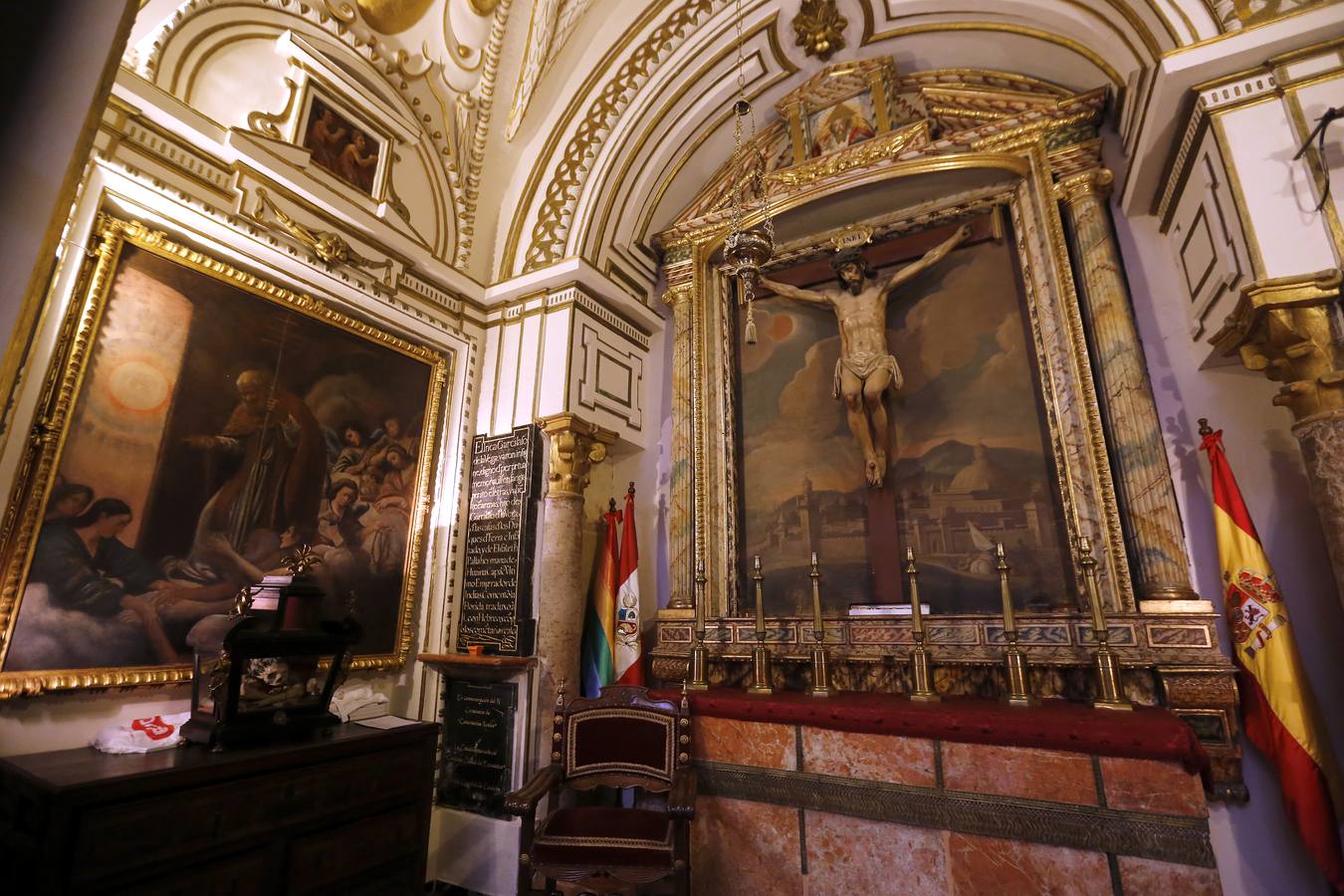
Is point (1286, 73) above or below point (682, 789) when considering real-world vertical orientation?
above

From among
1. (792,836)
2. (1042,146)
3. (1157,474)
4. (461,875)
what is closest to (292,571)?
(461,875)

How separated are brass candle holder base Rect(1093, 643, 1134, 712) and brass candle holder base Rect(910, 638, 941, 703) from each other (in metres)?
0.84

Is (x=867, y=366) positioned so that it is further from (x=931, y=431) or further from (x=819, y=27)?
(x=819, y=27)

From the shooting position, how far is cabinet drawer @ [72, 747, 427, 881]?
2.56 meters

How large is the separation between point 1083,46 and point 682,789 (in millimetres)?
5648

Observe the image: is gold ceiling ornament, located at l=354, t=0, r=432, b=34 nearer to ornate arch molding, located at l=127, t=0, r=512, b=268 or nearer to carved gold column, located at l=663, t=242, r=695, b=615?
ornate arch molding, located at l=127, t=0, r=512, b=268

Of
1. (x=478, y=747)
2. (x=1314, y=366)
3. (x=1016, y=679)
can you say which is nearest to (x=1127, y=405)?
(x=1314, y=366)

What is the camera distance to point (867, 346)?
494 cm

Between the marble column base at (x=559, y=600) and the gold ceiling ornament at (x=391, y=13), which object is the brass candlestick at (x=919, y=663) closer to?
the marble column base at (x=559, y=600)

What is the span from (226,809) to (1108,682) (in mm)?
4485

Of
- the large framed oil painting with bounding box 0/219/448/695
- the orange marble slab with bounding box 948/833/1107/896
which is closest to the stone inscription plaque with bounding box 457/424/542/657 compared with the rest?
the large framed oil painting with bounding box 0/219/448/695

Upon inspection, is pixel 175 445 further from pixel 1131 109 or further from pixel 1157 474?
pixel 1131 109

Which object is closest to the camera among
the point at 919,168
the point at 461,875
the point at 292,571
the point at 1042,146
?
the point at 292,571

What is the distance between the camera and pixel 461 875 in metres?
4.38
